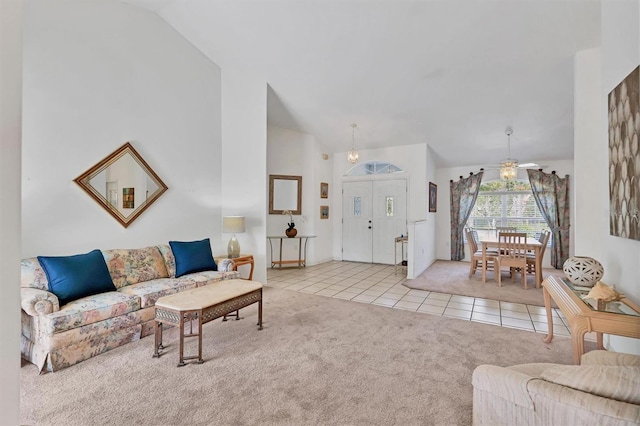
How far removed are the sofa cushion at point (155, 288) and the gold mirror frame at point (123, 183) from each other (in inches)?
36.2

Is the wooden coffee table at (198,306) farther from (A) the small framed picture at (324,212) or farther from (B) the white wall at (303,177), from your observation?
A: (A) the small framed picture at (324,212)

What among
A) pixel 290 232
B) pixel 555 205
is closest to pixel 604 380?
pixel 290 232

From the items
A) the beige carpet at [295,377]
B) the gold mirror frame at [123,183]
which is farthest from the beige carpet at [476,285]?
the gold mirror frame at [123,183]

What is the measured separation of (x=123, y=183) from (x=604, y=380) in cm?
449

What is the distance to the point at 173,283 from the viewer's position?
3473 millimetres

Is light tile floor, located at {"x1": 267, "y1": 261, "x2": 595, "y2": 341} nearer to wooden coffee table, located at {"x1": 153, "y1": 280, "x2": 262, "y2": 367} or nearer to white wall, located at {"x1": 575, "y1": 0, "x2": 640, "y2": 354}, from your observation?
white wall, located at {"x1": 575, "y1": 0, "x2": 640, "y2": 354}

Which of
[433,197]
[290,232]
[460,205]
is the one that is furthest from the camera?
[460,205]

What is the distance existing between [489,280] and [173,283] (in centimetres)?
514

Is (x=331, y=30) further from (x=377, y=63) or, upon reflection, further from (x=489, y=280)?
(x=489, y=280)

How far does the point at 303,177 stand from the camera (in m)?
6.80

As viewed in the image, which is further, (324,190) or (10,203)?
(324,190)

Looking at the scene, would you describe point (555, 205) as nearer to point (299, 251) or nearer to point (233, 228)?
point (299, 251)

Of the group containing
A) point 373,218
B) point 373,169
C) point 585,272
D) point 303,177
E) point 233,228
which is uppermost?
point 373,169

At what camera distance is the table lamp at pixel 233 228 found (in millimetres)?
4727
